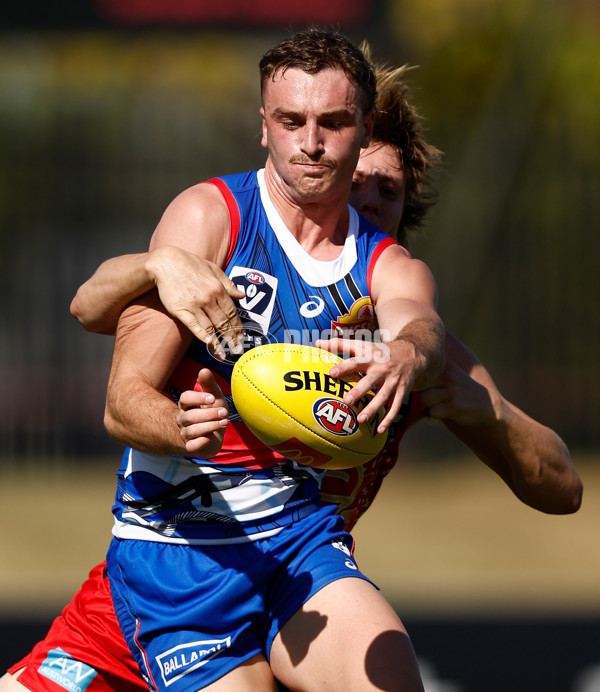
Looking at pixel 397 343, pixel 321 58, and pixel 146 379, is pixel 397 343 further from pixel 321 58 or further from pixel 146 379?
pixel 321 58

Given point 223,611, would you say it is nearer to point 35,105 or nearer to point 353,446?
point 353,446

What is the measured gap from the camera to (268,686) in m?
2.79

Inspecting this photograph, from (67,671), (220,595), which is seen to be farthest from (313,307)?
(67,671)

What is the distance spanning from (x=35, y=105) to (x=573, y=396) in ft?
19.5

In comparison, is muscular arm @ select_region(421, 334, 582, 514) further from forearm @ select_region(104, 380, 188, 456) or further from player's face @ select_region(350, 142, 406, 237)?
forearm @ select_region(104, 380, 188, 456)

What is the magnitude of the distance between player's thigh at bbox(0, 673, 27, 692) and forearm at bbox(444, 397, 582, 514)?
167 cm

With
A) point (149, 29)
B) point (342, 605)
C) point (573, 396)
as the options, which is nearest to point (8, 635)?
point (342, 605)

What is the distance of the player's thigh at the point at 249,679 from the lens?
108 inches

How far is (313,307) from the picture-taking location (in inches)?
113

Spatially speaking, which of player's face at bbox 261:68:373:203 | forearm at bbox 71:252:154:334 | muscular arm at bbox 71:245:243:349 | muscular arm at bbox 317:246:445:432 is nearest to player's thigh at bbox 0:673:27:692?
forearm at bbox 71:252:154:334

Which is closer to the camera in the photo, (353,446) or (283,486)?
(353,446)

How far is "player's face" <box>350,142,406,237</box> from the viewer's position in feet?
12.5

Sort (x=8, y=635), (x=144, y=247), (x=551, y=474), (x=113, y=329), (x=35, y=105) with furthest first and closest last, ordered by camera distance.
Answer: (x=35, y=105)
(x=144, y=247)
(x=8, y=635)
(x=551, y=474)
(x=113, y=329)

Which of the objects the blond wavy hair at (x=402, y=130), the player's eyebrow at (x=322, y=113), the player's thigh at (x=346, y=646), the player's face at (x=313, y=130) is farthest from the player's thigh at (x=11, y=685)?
the blond wavy hair at (x=402, y=130)
